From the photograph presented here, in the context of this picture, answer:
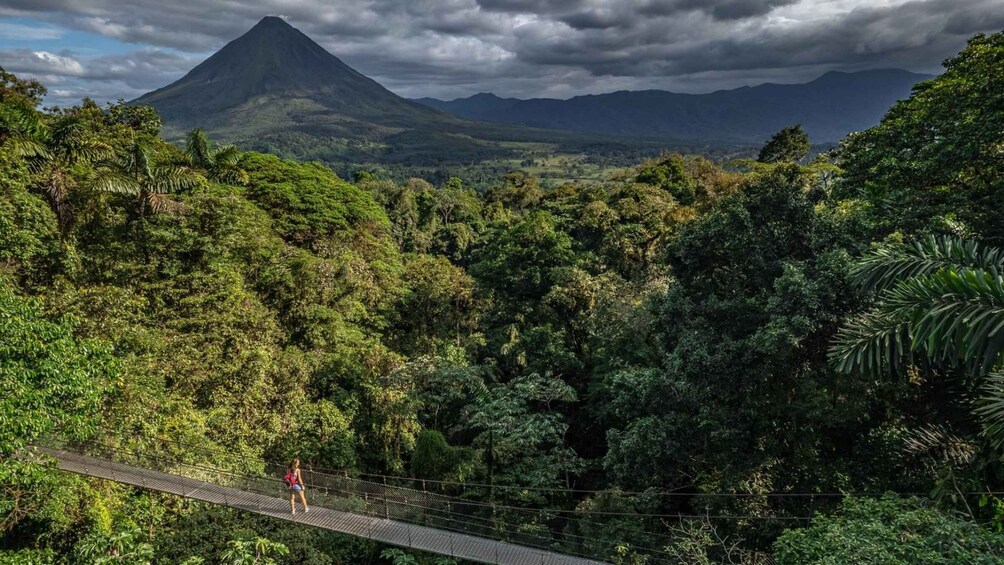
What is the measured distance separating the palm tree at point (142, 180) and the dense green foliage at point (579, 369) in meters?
0.07

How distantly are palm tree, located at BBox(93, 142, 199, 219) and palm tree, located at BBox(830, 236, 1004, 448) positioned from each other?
13.5m

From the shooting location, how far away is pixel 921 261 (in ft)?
20.8

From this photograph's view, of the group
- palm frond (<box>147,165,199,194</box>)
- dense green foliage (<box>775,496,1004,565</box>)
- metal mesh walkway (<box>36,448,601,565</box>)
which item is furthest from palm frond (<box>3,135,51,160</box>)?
dense green foliage (<box>775,496,1004,565</box>)

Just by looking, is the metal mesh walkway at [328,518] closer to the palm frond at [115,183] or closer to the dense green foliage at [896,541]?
the dense green foliage at [896,541]

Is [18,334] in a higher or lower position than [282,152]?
lower

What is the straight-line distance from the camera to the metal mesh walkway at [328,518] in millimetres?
8906

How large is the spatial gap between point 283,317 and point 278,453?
4182mm

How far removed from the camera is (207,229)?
12547 millimetres

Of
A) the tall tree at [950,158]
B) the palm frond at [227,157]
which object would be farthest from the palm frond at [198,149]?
the tall tree at [950,158]

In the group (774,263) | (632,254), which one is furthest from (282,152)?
(774,263)

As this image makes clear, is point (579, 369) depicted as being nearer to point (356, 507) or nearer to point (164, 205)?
point (356, 507)

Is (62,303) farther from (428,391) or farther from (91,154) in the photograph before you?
(428,391)

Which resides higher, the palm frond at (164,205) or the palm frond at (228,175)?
the palm frond at (228,175)

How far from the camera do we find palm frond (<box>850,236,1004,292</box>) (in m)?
6.11
